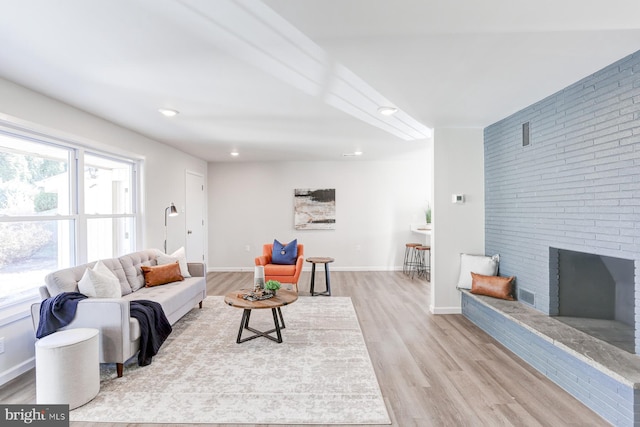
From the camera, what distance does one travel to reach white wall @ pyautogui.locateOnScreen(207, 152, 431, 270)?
22.7 feet

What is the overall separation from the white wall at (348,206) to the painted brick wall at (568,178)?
293 centimetres

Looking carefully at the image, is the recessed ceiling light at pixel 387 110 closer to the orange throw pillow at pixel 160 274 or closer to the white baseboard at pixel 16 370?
the orange throw pillow at pixel 160 274

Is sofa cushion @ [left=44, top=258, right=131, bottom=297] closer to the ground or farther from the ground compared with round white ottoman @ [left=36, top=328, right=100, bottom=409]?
farther from the ground

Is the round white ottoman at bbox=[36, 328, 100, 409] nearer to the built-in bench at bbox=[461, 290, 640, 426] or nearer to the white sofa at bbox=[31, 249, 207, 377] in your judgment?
the white sofa at bbox=[31, 249, 207, 377]

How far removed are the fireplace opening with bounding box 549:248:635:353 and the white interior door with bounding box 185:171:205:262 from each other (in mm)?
5635

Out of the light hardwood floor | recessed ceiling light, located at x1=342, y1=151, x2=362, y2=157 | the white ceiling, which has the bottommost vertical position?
the light hardwood floor

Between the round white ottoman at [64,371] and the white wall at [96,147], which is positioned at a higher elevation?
the white wall at [96,147]

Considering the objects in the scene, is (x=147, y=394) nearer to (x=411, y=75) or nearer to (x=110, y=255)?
(x=110, y=255)

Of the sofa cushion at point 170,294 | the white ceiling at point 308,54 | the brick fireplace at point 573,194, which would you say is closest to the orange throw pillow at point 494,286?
the brick fireplace at point 573,194

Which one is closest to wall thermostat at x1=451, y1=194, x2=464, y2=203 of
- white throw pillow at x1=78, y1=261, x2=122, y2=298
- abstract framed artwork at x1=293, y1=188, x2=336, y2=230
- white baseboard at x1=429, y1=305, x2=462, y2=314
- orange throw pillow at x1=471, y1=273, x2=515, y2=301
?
orange throw pillow at x1=471, y1=273, x2=515, y2=301

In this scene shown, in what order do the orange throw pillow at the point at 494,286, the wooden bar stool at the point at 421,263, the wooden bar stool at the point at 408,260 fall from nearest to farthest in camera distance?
the orange throw pillow at the point at 494,286 < the wooden bar stool at the point at 421,263 < the wooden bar stool at the point at 408,260

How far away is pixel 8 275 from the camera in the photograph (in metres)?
2.72

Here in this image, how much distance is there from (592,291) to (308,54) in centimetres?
337

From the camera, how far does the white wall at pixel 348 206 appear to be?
691 cm
